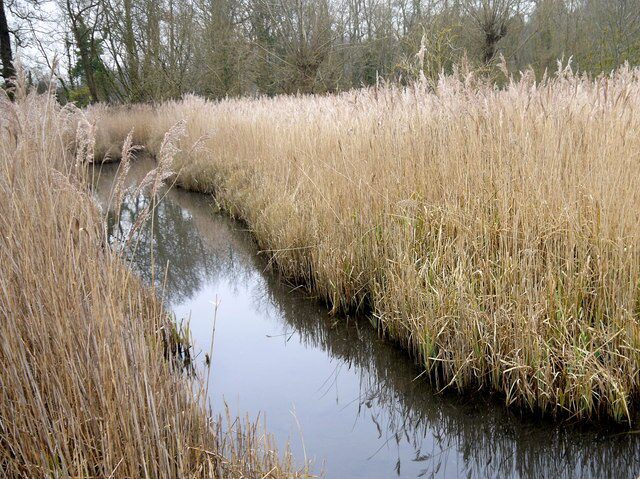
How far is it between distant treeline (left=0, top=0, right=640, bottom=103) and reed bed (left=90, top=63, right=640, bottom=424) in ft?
32.0

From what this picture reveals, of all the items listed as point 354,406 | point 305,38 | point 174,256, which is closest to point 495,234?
point 354,406

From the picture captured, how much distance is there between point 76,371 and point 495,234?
7.27 feet

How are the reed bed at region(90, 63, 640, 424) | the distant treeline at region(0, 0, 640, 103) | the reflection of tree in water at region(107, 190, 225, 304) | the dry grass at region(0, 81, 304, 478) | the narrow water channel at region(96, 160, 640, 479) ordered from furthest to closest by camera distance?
the distant treeline at region(0, 0, 640, 103)
the reflection of tree in water at region(107, 190, 225, 304)
the reed bed at region(90, 63, 640, 424)
the narrow water channel at region(96, 160, 640, 479)
the dry grass at region(0, 81, 304, 478)

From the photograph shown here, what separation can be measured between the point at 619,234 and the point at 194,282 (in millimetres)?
3467

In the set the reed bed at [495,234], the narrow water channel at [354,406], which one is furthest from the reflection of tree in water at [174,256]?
the reed bed at [495,234]

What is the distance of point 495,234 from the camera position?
2.91 m

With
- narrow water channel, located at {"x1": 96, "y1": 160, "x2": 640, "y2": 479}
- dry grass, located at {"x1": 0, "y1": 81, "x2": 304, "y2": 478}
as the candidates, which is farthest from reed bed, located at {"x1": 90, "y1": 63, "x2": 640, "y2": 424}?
dry grass, located at {"x1": 0, "y1": 81, "x2": 304, "y2": 478}

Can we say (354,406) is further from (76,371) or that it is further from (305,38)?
(305,38)

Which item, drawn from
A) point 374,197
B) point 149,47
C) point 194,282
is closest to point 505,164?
point 374,197

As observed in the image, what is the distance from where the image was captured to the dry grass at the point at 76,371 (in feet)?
4.98

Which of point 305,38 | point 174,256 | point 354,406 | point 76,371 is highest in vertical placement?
point 305,38

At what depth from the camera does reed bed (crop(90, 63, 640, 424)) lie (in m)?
2.37

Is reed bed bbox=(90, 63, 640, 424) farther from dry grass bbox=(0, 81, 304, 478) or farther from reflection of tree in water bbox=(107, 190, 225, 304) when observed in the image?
reflection of tree in water bbox=(107, 190, 225, 304)

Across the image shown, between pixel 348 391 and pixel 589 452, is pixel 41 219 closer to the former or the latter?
pixel 348 391
